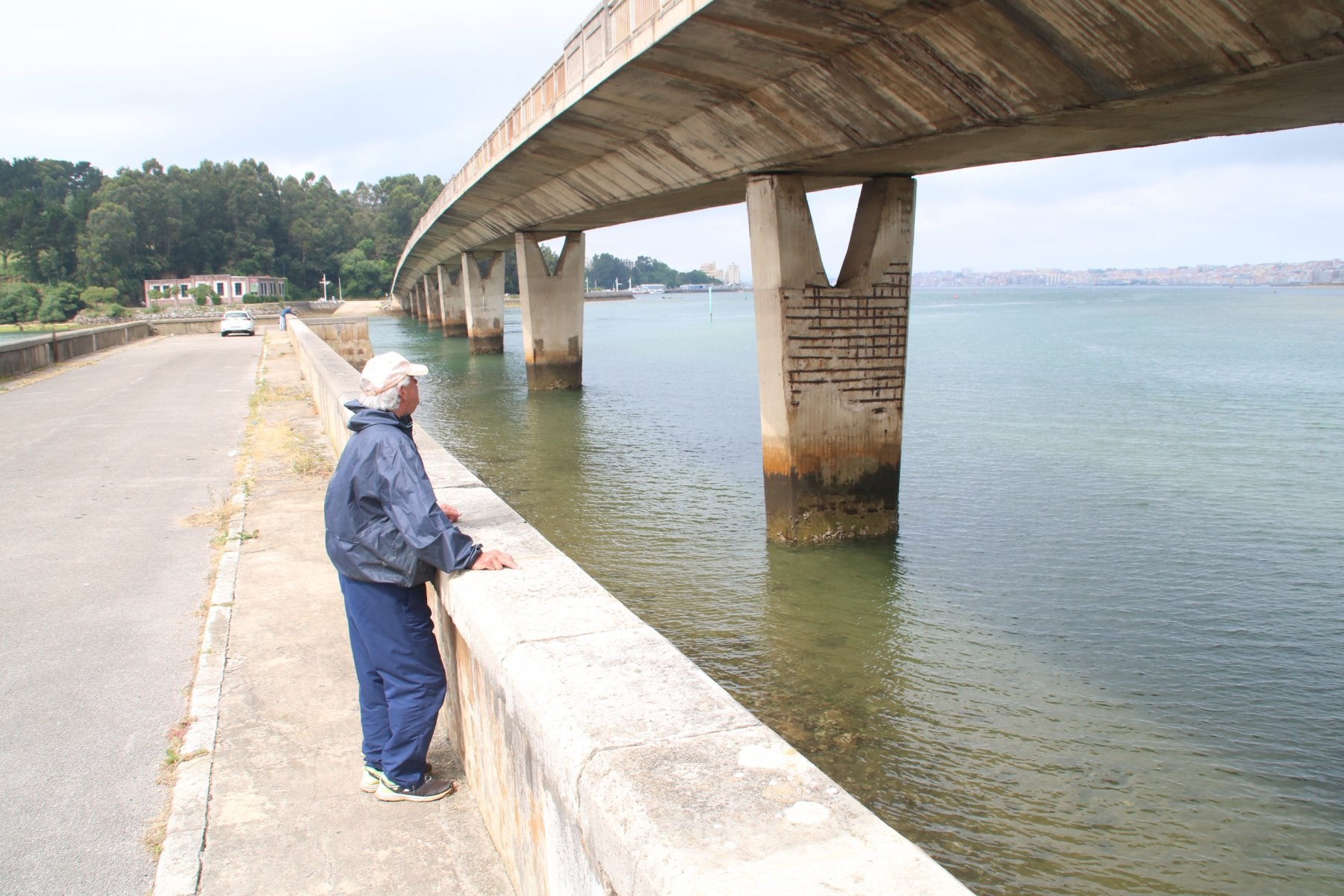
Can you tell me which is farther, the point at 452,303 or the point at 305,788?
the point at 452,303

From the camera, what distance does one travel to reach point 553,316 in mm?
28281

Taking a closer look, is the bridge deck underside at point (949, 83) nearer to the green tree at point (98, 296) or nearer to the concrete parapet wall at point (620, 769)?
the concrete parapet wall at point (620, 769)

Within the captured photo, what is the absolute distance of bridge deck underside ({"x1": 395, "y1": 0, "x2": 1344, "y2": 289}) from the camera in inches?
233

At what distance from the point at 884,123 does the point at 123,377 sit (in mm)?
19434

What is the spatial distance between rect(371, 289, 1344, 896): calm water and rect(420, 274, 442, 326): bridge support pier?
2002 inches

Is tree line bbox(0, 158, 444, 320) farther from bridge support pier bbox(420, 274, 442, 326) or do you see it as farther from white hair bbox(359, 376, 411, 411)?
white hair bbox(359, 376, 411, 411)

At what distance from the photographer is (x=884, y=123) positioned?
29.6ft

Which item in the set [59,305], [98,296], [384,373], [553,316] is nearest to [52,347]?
[553,316]

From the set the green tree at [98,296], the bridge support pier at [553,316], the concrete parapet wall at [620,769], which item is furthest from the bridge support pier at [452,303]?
the green tree at [98,296]

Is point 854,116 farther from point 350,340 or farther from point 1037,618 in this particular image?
point 350,340

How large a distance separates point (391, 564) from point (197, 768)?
4.55ft

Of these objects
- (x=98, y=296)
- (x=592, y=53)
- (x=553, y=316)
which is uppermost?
(x=592, y=53)

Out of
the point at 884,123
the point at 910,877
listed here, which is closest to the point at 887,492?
the point at 884,123

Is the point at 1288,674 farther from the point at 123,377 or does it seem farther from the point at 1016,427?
the point at 123,377
